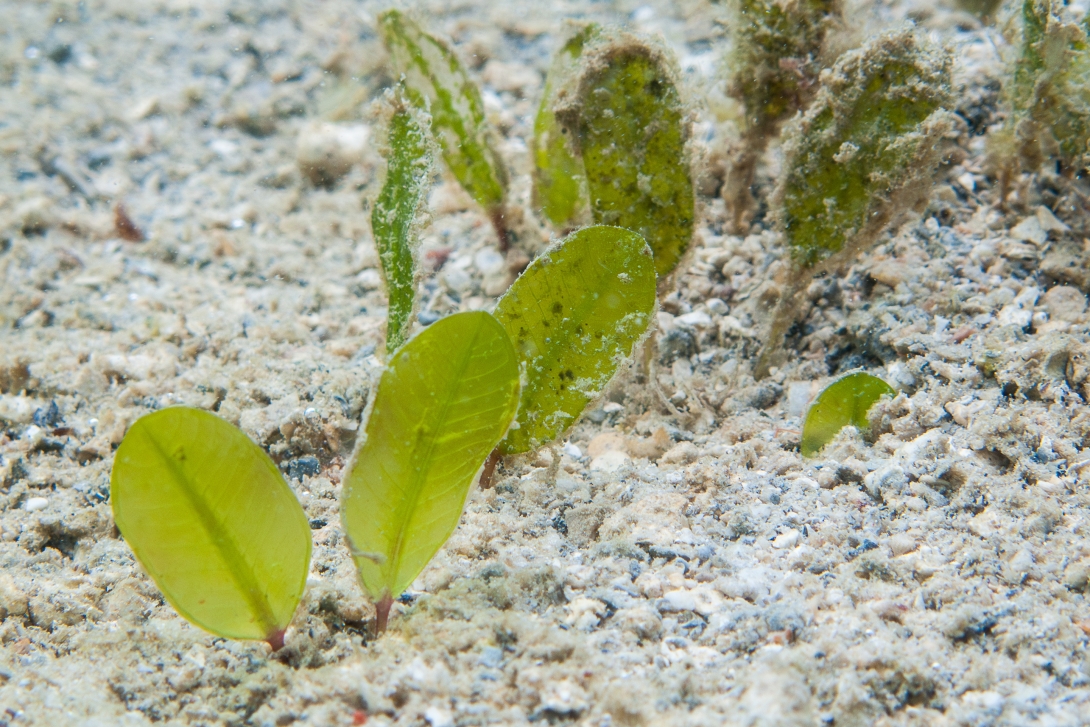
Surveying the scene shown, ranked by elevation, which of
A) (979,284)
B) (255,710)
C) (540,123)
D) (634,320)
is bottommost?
(979,284)

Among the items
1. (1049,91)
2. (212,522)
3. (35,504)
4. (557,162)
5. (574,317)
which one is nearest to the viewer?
(212,522)

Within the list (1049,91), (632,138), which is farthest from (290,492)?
(1049,91)

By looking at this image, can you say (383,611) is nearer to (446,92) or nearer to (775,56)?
(446,92)

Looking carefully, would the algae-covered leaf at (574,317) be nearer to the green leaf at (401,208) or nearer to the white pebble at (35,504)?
the green leaf at (401,208)

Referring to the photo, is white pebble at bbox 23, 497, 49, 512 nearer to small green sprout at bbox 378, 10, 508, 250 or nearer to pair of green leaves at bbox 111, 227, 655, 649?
pair of green leaves at bbox 111, 227, 655, 649

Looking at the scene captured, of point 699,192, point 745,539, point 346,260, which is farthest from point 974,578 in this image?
point 346,260

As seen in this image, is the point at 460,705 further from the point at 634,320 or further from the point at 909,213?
the point at 909,213

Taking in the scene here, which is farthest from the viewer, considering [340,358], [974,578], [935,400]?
[340,358]
